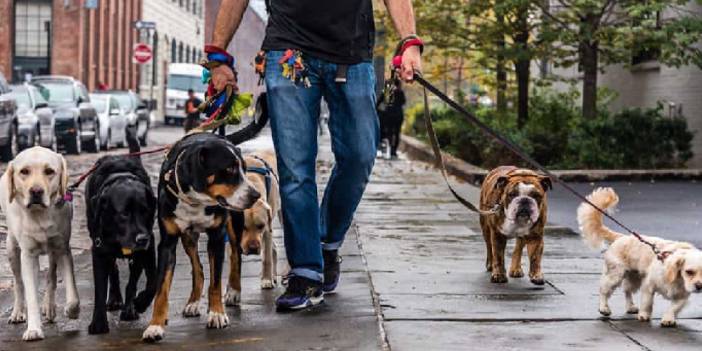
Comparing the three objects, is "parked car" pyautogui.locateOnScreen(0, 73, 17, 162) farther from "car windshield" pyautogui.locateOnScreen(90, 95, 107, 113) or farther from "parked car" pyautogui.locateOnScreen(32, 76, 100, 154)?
"car windshield" pyautogui.locateOnScreen(90, 95, 107, 113)

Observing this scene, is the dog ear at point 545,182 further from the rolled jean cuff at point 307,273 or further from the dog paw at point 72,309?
the dog paw at point 72,309

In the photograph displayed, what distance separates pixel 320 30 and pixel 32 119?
19578 mm

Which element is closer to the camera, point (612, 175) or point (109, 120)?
point (612, 175)

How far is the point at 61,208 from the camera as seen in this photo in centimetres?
638

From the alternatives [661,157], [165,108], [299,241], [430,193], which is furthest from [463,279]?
[165,108]

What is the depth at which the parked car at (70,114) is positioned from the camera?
92.6ft

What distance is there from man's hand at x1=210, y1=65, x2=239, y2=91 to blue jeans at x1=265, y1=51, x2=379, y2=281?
0.81 feet

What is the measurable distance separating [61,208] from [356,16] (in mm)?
1811

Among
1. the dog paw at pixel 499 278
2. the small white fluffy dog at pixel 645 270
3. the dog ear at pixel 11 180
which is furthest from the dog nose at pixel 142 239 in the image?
the dog paw at pixel 499 278

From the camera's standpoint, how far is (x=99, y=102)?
33.9 metres

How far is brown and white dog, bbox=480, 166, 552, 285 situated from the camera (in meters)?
7.77

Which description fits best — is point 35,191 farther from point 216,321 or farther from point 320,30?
point 320,30

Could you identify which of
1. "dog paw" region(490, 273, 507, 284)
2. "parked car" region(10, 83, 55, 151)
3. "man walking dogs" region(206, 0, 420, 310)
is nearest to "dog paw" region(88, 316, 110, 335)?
"man walking dogs" region(206, 0, 420, 310)

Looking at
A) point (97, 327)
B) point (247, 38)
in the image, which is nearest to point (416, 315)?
point (97, 327)
